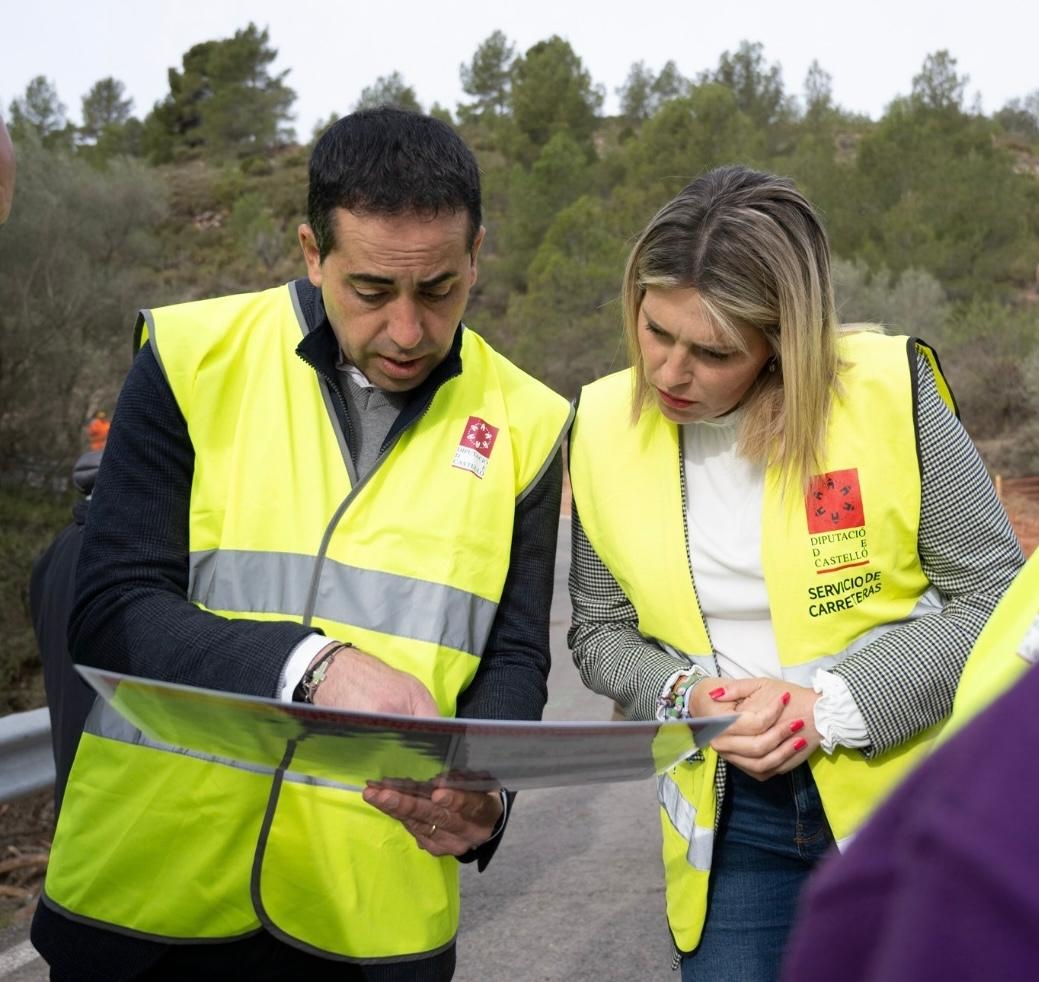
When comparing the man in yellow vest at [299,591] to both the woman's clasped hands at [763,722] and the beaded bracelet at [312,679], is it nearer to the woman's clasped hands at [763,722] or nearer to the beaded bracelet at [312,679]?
the beaded bracelet at [312,679]

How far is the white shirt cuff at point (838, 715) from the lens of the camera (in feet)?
8.13

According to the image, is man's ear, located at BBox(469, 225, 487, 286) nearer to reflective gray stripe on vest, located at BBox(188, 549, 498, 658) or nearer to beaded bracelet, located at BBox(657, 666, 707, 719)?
reflective gray stripe on vest, located at BBox(188, 549, 498, 658)

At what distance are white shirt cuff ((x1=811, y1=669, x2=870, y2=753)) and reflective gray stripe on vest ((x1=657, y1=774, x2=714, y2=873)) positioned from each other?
0.32 meters

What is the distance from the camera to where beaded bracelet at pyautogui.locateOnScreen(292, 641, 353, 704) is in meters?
2.15

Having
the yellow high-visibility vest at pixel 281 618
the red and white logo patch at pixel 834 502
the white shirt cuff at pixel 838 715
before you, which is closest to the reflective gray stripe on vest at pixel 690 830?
the white shirt cuff at pixel 838 715

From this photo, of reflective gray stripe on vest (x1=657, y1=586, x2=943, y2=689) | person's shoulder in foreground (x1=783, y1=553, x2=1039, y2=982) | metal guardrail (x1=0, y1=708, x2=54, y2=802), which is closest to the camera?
person's shoulder in foreground (x1=783, y1=553, x2=1039, y2=982)

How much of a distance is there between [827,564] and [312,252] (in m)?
1.15

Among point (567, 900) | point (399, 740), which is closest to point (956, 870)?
point (399, 740)

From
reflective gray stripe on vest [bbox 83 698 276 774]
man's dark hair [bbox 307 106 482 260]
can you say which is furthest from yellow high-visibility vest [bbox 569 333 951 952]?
reflective gray stripe on vest [bbox 83 698 276 774]

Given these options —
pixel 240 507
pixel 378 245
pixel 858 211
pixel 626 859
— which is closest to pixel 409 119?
pixel 378 245

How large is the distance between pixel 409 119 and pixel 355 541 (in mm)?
789

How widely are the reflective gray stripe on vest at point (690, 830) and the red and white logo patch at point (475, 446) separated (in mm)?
773

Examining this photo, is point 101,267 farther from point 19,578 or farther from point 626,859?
point 626,859

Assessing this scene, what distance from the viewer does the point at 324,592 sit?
7.70 feet
